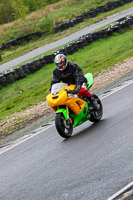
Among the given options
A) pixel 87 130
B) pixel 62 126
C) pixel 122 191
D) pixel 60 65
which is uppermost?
pixel 60 65

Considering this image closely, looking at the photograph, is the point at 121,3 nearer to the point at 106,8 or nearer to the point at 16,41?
the point at 106,8

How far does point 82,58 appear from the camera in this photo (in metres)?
23.8

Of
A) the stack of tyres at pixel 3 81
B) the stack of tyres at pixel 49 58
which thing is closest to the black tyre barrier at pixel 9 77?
the stack of tyres at pixel 3 81

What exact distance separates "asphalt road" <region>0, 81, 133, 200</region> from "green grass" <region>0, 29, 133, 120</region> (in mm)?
6044

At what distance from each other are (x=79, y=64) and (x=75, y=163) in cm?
1541

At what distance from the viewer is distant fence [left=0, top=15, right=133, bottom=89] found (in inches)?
910

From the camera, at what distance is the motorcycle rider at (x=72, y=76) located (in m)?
9.60

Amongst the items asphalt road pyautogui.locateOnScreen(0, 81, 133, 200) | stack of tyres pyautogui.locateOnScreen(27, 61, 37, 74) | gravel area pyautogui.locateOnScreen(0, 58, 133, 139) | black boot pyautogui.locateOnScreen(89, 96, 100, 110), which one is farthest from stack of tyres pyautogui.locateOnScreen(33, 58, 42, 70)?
black boot pyautogui.locateOnScreen(89, 96, 100, 110)

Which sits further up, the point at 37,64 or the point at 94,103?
the point at 94,103

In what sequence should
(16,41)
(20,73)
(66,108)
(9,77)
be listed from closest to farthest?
(66,108) < (9,77) < (20,73) < (16,41)

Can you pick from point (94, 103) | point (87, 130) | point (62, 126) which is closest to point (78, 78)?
point (94, 103)

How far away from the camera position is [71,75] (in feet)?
32.4

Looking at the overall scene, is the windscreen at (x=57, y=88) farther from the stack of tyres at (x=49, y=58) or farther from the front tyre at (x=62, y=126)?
the stack of tyres at (x=49, y=58)

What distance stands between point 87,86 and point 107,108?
1.47 m
